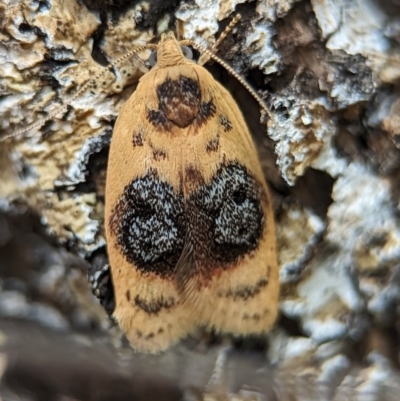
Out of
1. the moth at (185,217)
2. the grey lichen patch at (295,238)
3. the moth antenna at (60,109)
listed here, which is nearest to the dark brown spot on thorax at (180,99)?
the moth at (185,217)

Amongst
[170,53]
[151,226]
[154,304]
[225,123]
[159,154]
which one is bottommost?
[154,304]

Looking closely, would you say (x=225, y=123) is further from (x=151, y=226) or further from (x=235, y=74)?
(x=151, y=226)

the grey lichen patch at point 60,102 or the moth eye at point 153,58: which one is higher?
the moth eye at point 153,58

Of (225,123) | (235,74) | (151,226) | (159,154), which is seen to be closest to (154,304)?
(151,226)

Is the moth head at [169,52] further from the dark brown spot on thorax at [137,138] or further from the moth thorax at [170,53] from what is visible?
the dark brown spot on thorax at [137,138]

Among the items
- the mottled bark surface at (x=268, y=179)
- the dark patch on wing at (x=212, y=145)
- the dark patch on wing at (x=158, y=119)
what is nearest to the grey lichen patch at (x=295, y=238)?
the mottled bark surface at (x=268, y=179)

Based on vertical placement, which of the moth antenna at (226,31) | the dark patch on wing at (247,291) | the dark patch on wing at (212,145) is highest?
the moth antenna at (226,31)

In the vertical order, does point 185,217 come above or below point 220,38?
below

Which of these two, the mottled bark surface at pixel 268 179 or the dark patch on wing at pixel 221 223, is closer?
the mottled bark surface at pixel 268 179
